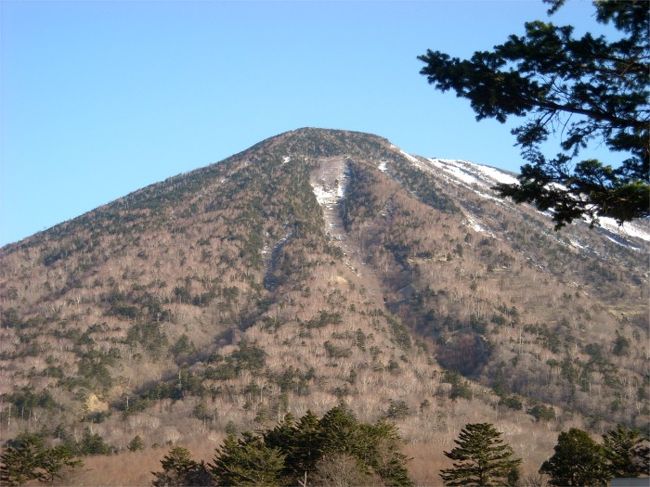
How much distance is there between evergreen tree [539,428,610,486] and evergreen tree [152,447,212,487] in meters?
22.0

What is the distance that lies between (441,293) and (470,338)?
18.2 m

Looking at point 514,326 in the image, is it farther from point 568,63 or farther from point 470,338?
point 568,63

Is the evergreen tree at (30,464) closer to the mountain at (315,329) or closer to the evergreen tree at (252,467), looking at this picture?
the evergreen tree at (252,467)

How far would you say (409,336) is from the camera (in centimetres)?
14262

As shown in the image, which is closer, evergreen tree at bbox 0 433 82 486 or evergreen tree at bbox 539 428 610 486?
evergreen tree at bbox 539 428 610 486

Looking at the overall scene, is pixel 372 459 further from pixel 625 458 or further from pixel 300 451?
pixel 625 458

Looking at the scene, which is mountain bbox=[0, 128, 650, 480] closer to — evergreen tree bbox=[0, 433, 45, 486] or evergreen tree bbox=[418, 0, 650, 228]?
evergreen tree bbox=[0, 433, 45, 486]

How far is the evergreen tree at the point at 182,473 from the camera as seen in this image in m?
48.5

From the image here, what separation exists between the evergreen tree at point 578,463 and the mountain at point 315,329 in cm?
3912

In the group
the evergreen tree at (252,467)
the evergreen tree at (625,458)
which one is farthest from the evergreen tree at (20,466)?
the evergreen tree at (625,458)

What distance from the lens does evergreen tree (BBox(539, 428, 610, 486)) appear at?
130ft

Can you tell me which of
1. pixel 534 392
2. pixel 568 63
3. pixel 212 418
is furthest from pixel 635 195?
pixel 534 392

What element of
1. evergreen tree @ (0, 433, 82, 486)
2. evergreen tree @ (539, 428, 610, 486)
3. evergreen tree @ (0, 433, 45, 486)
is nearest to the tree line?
evergreen tree @ (539, 428, 610, 486)

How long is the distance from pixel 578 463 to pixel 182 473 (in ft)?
83.3
